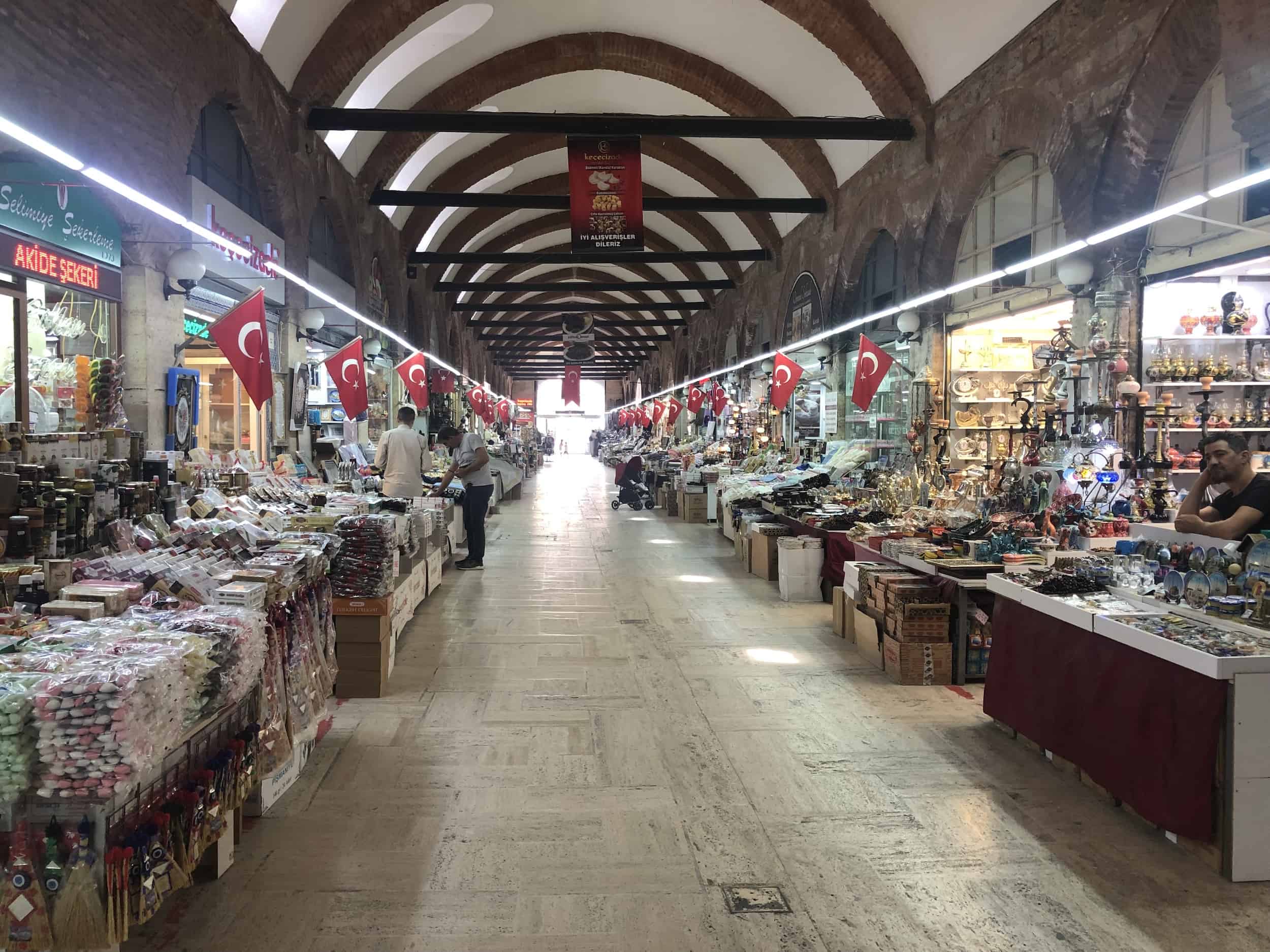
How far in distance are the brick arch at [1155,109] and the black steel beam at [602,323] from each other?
17841mm

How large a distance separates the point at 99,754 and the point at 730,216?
59.2 ft

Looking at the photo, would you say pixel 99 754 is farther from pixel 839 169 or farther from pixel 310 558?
pixel 839 169

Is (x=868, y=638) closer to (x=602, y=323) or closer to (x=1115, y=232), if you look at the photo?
(x=1115, y=232)

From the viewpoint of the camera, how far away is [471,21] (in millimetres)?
10508

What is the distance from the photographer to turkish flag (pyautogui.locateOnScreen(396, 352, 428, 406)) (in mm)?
11969

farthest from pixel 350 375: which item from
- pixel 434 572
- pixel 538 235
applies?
pixel 538 235

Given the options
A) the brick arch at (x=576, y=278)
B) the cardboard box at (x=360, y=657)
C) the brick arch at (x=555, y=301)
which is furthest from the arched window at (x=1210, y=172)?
the brick arch at (x=555, y=301)

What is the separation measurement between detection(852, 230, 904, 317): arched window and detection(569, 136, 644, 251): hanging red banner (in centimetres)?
372

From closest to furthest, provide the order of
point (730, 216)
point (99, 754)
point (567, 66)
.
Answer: point (99, 754), point (567, 66), point (730, 216)

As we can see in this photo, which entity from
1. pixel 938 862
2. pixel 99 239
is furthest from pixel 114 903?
pixel 99 239

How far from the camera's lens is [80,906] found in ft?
6.79

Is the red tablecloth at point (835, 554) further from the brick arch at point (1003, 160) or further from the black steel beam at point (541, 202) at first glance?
the black steel beam at point (541, 202)

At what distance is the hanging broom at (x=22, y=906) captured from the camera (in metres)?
2.04

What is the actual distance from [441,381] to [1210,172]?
1466 cm
